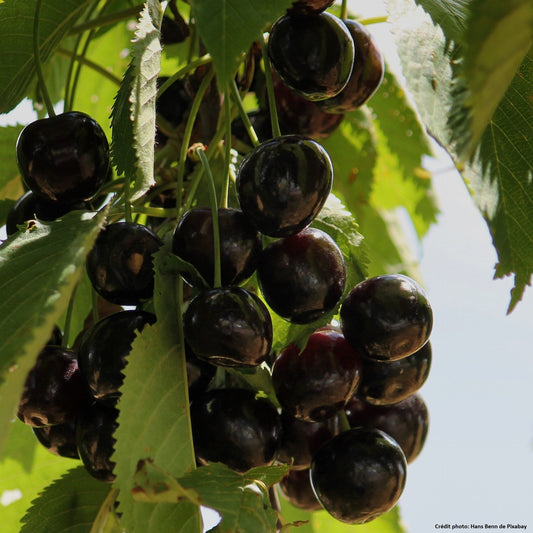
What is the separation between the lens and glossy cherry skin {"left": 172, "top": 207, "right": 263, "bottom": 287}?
0.70 metres

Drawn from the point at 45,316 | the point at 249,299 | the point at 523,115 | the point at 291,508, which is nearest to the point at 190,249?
the point at 249,299

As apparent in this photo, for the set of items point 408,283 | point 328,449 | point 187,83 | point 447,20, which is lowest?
point 328,449

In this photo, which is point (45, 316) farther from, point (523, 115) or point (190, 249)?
point (523, 115)

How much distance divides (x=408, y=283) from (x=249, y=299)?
0.18 metres

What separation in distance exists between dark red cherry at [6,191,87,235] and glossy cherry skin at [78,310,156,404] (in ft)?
0.52

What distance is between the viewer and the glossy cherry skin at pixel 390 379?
789 millimetres

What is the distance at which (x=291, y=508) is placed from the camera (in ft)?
3.76

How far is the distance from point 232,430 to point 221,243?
164 millimetres

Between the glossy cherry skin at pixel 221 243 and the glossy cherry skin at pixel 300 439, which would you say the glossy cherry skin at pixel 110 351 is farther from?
the glossy cherry skin at pixel 300 439

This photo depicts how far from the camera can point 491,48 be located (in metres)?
0.39

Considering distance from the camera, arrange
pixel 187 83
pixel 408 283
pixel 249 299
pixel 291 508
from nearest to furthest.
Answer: pixel 249 299
pixel 408 283
pixel 187 83
pixel 291 508

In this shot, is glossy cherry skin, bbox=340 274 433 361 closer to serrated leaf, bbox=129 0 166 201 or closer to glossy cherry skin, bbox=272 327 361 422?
glossy cherry skin, bbox=272 327 361 422

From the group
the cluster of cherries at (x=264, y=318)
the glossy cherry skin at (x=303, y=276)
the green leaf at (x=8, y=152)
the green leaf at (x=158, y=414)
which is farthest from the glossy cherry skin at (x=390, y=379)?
the green leaf at (x=8, y=152)

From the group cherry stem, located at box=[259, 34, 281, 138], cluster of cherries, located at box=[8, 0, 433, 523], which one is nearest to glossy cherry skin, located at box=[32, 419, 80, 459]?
cluster of cherries, located at box=[8, 0, 433, 523]
